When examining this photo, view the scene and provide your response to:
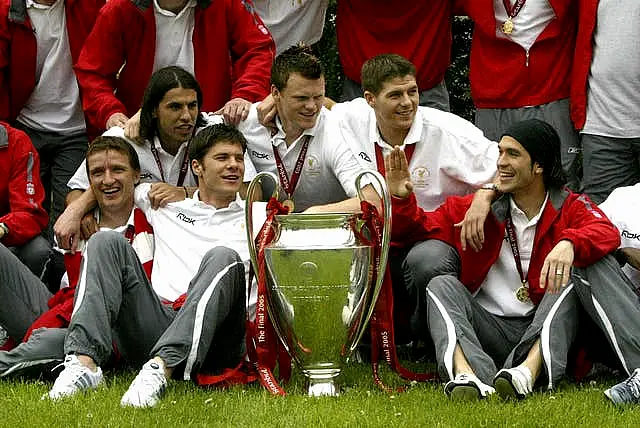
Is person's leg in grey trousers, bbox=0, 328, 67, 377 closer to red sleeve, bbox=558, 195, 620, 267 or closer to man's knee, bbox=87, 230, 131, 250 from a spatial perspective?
man's knee, bbox=87, 230, 131, 250

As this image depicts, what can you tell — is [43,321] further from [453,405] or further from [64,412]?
[453,405]

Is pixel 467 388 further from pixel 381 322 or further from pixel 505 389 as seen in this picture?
pixel 381 322

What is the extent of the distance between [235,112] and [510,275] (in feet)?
6.67

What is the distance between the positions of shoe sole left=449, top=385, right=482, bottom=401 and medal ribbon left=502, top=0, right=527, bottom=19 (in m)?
2.96

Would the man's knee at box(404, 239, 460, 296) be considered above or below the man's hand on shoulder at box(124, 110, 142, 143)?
below

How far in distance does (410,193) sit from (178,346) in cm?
142

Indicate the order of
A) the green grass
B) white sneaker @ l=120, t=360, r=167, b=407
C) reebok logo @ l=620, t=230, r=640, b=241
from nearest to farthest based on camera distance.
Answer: the green grass
white sneaker @ l=120, t=360, r=167, b=407
reebok logo @ l=620, t=230, r=640, b=241

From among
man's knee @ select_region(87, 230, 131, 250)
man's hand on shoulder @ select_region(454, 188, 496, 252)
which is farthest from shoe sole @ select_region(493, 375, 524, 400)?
man's knee @ select_region(87, 230, 131, 250)

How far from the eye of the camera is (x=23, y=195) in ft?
23.1

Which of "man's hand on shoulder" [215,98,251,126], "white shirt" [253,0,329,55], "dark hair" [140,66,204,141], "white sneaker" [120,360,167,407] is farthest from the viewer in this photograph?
"white shirt" [253,0,329,55]

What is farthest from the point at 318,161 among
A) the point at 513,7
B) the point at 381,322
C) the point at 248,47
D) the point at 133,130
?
the point at 513,7

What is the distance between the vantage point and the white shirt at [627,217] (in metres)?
5.87

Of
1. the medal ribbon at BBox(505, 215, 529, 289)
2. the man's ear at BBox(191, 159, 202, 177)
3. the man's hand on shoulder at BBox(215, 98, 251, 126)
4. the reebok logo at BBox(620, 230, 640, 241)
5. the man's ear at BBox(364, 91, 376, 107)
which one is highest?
the man's ear at BBox(364, 91, 376, 107)

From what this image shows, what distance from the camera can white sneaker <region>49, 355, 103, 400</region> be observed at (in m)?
5.36
